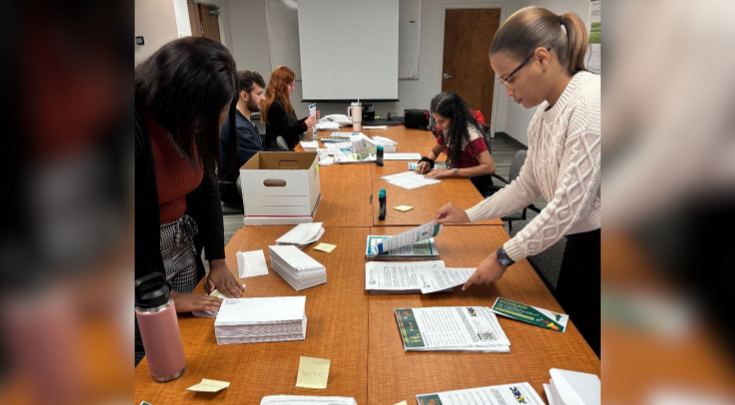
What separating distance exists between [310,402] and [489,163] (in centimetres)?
222

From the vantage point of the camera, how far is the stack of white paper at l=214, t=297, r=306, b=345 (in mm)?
1126

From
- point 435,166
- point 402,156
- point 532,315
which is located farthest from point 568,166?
point 402,156

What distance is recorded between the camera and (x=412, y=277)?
1440 mm

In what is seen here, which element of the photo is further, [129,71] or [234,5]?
[234,5]

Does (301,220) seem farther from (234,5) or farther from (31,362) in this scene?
(234,5)

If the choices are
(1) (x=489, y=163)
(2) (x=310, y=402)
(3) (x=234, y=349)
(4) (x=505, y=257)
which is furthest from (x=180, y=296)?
(1) (x=489, y=163)

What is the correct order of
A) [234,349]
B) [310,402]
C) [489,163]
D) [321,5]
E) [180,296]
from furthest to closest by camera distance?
1. [321,5]
2. [489,163]
3. [180,296]
4. [234,349]
5. [310,402]

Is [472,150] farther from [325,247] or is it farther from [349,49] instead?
[349,49]

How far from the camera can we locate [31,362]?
0.10 meters

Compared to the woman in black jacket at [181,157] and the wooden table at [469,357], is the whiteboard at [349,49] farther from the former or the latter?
the wooden table at [469,357]

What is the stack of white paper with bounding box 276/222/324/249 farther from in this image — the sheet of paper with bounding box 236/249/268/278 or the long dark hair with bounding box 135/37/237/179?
the long dark hair with bounding box 135/37/237/179

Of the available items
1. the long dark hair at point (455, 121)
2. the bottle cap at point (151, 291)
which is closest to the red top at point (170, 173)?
the bottle cap at point (151, 291)

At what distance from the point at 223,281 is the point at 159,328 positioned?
51 centimetres

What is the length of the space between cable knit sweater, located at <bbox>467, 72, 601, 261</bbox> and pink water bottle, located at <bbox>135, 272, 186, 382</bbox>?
947 millimetres
